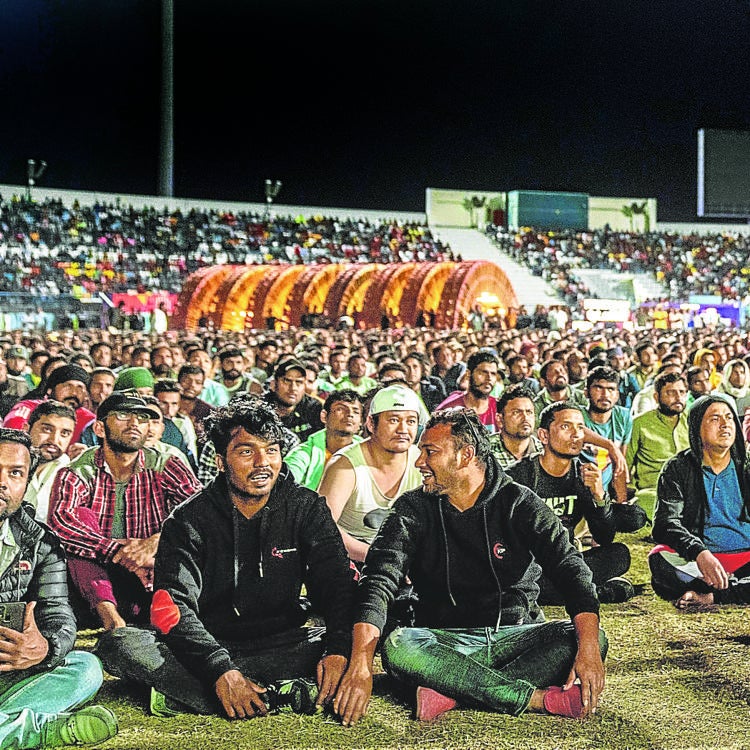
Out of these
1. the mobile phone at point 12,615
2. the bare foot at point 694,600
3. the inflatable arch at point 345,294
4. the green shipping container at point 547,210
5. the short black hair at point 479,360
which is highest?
the green shipping container at point 547,210

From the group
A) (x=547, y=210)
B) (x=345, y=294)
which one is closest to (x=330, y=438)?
(x=345, y=294)

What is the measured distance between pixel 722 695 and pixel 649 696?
284 millimetres

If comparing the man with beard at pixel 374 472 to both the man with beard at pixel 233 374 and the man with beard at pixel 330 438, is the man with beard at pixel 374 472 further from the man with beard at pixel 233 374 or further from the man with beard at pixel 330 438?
the man with beard at pixel 233 374

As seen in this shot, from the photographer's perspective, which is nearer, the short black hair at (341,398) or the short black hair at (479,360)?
the short black hair at (341,398)

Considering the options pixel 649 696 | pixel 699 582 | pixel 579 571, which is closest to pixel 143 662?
pixel 579 571

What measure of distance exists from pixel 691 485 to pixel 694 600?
0.61 meters

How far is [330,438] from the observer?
6.36 m

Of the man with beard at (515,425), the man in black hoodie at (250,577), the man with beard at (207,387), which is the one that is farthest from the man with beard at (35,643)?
the man with beard at (207,387)

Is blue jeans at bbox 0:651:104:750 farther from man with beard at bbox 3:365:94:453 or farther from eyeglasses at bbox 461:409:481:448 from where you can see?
man with beard at bbox 3:365:94:453

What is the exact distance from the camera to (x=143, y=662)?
4.12 meters

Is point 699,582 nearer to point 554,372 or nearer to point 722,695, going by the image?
point 722,695

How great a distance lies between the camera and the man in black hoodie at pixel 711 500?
5.57 meters

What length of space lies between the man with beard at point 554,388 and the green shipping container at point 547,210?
47.9m

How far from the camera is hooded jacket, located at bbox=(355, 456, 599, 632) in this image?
404cm
